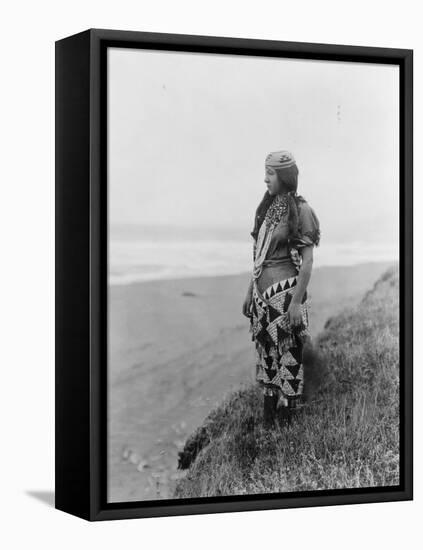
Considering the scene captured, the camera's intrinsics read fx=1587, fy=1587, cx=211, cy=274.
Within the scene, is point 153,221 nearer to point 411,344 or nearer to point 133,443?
point 133,443

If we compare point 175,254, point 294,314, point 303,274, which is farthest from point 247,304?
point 175,254

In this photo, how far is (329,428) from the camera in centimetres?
990

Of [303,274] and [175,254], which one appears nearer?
[175,254]

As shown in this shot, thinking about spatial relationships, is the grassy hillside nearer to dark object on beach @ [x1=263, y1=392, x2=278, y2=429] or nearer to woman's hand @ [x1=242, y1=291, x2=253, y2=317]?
dark object on beach @ [x1=263, y1=392, x2=278, y2=429]

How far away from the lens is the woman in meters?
9.71

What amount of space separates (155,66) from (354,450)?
2.71 meters

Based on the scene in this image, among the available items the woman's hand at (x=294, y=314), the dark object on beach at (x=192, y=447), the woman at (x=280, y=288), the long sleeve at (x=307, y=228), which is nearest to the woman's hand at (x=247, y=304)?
the woman at (x=280, y=288)

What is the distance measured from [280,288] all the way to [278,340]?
32 cm

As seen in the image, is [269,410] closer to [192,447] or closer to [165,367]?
[192,447]

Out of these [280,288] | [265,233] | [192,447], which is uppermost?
[265,233]

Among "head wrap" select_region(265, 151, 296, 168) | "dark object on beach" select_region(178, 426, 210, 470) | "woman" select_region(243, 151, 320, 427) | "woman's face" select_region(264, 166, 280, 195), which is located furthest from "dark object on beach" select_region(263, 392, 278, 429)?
"head wrap" select_region(265, 151, 296, 168)

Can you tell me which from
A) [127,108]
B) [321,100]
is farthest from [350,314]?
[127,108]

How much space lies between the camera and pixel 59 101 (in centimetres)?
970

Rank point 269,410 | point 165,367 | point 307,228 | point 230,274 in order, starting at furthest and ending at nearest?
point 307,228
point 269,410
point 230,274
point 165,367
